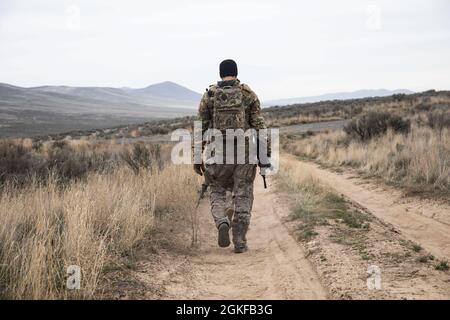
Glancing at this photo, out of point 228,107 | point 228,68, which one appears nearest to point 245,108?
point 228,107

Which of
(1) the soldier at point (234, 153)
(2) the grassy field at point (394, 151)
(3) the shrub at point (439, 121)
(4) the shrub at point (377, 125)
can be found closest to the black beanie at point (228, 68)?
(1) the soldier at point (234, 153)

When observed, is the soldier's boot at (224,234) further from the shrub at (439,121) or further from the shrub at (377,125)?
the shrub at (377,125)

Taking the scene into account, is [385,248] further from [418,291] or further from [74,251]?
[74,251]

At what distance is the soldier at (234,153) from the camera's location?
595cm

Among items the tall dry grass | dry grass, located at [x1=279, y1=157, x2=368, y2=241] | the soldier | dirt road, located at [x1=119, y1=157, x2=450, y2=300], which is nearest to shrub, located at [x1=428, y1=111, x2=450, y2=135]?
the tall dry grass

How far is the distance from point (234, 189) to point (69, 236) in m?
2.23

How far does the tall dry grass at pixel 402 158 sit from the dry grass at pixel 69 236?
491 centimetres

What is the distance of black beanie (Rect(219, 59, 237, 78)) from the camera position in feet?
19.8

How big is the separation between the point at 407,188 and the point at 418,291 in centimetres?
602

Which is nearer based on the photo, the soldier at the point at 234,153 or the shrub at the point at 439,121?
the soldier at the point at 234,153

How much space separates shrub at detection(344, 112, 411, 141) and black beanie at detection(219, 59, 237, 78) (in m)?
12.7
